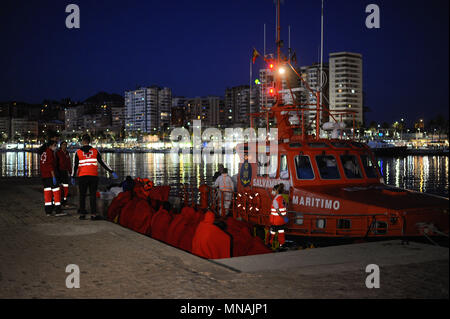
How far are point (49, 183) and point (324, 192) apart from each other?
286 inches

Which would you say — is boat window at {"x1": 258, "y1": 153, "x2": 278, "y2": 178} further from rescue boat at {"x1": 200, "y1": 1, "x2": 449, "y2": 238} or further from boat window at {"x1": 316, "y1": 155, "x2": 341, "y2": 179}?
boat window at {"x1": 316, "y1": 155, "x2": 341, "y2": 179}

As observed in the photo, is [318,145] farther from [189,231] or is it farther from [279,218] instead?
[189,231]

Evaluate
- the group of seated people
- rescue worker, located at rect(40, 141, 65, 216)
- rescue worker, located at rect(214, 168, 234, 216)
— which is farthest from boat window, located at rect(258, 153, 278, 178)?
rescue worker, located at rect(40, 141, 65, 216)

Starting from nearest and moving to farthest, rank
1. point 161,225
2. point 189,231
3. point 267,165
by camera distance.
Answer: point 189,231
point 161,225
point 267,165

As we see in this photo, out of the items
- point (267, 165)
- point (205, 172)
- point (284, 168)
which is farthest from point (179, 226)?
point (205, 172)

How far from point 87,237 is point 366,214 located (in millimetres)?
5408

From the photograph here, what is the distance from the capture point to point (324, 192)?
9.27 metres

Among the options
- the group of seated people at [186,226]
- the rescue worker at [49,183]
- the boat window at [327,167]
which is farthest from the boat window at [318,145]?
the rescue worker at [49,183]

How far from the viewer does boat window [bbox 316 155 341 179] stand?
993cm

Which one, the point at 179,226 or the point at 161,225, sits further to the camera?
the point at 161,225

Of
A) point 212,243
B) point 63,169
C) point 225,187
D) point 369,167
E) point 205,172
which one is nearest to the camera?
point 212,243

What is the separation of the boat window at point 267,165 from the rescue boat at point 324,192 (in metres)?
0.02

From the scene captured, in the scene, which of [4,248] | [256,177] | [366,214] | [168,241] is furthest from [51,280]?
[256,177]

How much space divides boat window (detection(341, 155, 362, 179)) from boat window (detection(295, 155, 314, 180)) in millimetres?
806
